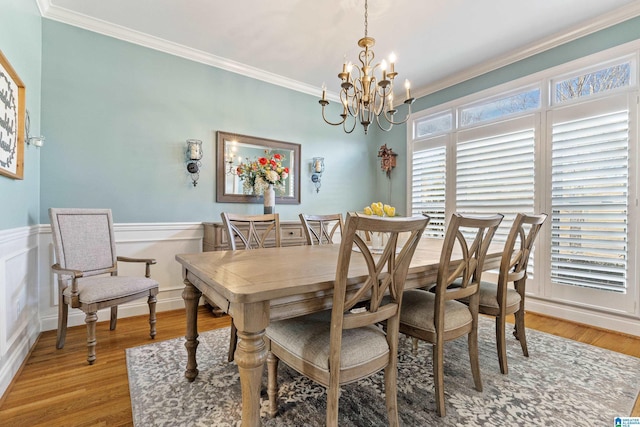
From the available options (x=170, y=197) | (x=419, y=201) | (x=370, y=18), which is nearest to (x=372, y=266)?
(x=370, y=18)

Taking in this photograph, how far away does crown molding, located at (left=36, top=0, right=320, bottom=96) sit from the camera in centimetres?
260

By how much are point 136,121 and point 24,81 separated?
0.87 meters

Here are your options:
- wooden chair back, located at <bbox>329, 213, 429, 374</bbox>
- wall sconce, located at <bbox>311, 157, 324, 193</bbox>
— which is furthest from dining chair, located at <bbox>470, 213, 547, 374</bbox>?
wall sconce, located at <bbox>311, 157, 324, 193</bbox>

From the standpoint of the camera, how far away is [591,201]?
2750 mm

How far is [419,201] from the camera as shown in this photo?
429 cm

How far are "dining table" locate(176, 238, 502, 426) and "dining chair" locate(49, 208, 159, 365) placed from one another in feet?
2.74

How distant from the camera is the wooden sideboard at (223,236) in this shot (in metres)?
2.97

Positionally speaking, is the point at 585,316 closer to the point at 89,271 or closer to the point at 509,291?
the point at 509,291

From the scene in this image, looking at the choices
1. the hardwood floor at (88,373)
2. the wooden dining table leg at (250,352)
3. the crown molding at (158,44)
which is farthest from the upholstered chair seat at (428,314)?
the crown molding at (158,44)

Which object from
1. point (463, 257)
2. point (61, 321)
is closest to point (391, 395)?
point (463, 257)

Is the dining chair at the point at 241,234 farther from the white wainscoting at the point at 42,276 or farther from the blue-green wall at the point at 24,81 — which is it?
the blue-green wall at the point at 24,81

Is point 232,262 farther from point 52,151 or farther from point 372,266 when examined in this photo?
point 52,151

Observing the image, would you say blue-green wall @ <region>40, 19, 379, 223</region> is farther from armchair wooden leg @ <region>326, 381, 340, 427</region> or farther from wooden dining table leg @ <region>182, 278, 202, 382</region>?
armchair wooden leg @ <region>326, 381, 340, 427</region>

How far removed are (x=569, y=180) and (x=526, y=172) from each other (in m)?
0.39
